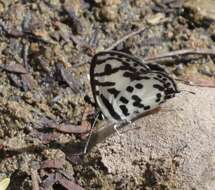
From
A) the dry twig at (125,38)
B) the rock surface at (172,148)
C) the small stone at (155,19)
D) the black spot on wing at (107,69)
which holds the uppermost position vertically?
the black spot on wing at (107,69)

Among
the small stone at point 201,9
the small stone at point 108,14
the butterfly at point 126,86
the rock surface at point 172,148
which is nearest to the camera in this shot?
the butterfly at point 126,86

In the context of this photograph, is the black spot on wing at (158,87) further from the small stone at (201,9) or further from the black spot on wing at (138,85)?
the small stone at (201,9)

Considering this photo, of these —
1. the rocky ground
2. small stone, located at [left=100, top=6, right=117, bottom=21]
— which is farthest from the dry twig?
small stone, located at [left=100, top=6, right=117, bottom=21]

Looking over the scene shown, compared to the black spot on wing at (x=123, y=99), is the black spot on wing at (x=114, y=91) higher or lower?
higher

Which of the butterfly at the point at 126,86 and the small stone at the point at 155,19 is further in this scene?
the small stone at the point at 155,19

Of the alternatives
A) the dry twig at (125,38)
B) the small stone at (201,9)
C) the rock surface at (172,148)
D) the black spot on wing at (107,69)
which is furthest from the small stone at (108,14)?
the black spot on wing at (107,69)

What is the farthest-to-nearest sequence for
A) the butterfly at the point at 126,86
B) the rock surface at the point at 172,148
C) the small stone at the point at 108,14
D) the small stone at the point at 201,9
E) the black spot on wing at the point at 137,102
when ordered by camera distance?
the small stone at the point at 201,9 < the small stone at the point at 108,14 < the black spot on wing at the point at 137,102 < the rock surface at the point at 172,148 < the butterfly at the point at 126,86
